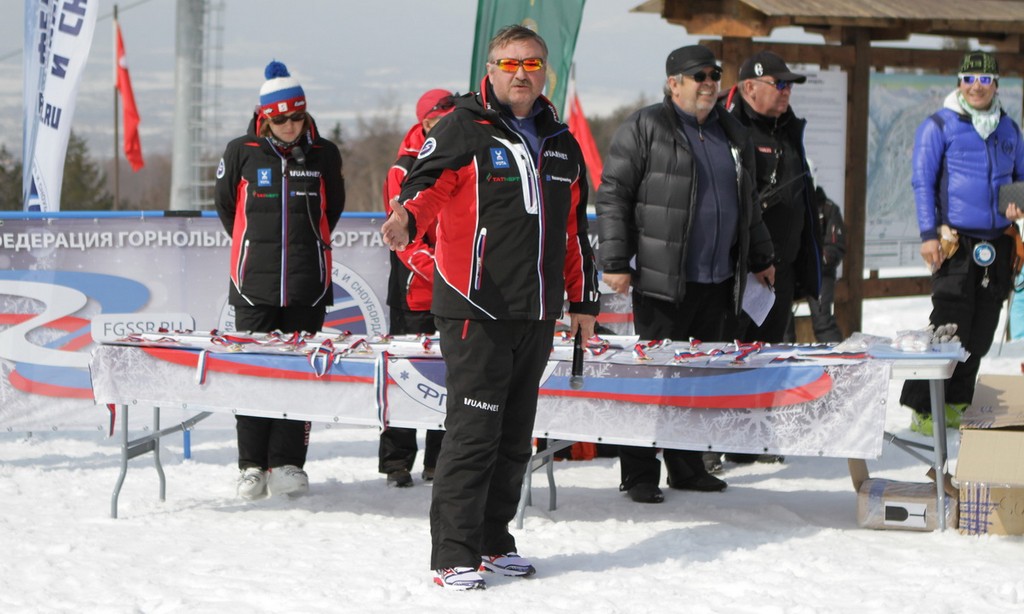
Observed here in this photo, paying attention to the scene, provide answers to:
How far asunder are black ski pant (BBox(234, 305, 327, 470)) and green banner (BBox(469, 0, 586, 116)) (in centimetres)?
186

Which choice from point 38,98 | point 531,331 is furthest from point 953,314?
point 38,98

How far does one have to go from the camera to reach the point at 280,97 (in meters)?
5.92

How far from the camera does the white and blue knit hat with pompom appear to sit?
5920 mm

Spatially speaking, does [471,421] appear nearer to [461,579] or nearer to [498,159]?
[461,579]

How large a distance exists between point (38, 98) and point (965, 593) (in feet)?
18.5

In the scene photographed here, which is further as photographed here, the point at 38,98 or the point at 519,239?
the point at 38,98

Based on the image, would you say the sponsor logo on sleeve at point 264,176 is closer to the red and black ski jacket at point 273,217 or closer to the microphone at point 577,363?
the red and black ski jacket at point 273,217

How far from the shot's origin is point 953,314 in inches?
278

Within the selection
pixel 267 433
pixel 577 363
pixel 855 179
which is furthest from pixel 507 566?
pixel 855 179

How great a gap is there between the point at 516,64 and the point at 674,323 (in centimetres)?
192

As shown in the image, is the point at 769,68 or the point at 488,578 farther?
the point at 769,68

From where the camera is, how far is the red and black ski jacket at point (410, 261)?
604 centimetres

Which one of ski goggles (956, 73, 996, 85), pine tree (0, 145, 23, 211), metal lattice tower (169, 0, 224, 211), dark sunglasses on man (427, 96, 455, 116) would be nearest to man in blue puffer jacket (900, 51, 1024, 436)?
ski goggles (956, 73, 996, 85)

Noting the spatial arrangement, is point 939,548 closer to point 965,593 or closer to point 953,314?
point 965,593
